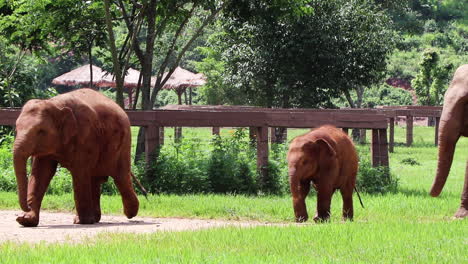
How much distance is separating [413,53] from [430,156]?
1909 inches

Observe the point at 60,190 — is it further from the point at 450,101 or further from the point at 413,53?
the point at 413,53

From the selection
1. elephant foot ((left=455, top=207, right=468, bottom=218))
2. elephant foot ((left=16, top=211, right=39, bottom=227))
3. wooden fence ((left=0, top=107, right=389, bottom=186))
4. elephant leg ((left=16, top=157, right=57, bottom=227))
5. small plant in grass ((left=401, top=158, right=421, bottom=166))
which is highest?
wooden fence ((left=0, top=107, right=389, bottom=186))

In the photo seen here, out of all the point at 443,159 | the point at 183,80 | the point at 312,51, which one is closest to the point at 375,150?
the point at 443,159

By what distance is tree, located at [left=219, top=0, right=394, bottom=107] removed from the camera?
31.9 meters

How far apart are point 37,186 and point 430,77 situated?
42.3 m

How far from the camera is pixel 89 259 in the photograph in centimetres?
891

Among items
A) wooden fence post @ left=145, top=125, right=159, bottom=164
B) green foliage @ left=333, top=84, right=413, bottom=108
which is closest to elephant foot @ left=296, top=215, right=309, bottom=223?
wooden fence post @ left=145, top=125, right=159, bottom=164

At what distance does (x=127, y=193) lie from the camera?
1378 centimetres

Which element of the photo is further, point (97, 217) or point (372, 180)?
point (372, 180)

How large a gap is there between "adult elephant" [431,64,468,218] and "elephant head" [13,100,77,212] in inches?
201

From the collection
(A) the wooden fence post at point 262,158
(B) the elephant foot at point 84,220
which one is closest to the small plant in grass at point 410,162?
(A) the wooden fence post at point 262,158

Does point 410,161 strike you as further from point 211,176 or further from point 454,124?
point 454,124

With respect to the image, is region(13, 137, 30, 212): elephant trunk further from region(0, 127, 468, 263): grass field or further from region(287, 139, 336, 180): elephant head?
region(287, 139, 336, 180): elephant head

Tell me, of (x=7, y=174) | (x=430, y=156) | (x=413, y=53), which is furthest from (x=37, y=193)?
(x=413, y=53)
